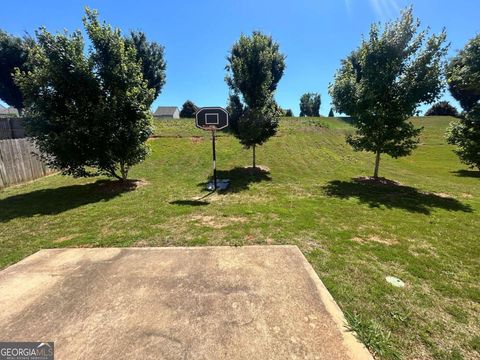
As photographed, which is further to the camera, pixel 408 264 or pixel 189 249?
pixel 189 249

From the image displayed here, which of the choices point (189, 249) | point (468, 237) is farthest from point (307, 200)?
point (189, 249)

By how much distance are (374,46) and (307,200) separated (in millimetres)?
7610

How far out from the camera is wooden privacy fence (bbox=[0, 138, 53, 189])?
34.5 feet

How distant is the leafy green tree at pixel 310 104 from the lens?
208 ft

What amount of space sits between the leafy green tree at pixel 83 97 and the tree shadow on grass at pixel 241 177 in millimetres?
4191

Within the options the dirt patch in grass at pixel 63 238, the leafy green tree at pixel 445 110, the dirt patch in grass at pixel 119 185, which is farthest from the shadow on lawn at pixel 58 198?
the leafy green tree at pixel 445 110

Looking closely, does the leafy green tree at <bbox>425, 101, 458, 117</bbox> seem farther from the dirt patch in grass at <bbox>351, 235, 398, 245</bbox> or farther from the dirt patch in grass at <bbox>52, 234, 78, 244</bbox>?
the dirt patch in grass at <bbox>52, 234, 78, 244</bbox>

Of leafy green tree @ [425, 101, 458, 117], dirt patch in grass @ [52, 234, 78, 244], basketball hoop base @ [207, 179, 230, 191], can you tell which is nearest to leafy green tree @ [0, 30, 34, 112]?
basketball hoop base @ [207, 179, 230, 191]

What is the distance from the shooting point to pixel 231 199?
8656 mm

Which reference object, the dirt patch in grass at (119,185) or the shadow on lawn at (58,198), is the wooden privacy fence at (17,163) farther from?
the dirt patch in grass at (119,185)

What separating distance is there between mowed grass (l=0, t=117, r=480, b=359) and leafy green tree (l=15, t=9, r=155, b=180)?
6.09 ft

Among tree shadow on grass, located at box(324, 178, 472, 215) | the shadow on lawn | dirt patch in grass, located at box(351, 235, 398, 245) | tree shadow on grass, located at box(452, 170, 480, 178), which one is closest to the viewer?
dirt patch in grass, located at box(351, 235, 398, 245)

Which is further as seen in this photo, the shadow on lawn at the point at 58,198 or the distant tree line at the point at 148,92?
the distant tree line at the point at 148,92

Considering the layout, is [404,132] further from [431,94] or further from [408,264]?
[408,264]
